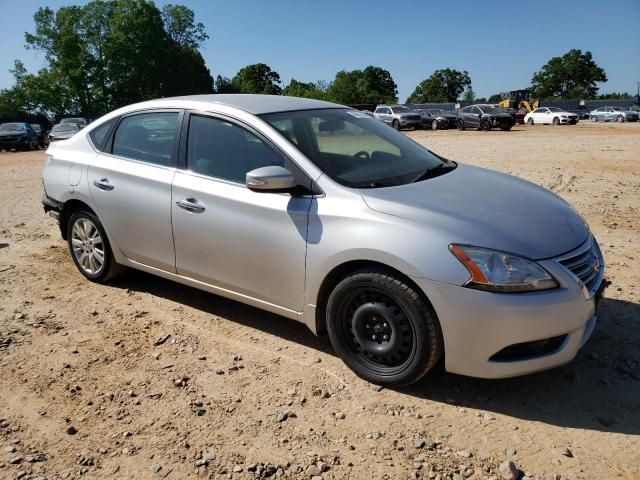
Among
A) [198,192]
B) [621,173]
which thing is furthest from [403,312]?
[621,173]

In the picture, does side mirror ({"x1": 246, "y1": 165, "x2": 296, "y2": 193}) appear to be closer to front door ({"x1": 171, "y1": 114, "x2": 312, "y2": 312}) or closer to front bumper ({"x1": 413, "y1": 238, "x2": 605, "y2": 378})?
front door ({"x1": 171, "y1": 114, "x2": 312, "y2": 312})

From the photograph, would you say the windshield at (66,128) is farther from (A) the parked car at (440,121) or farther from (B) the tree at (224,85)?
(B) the tree at (224,85)

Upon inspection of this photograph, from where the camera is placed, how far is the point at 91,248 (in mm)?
4879

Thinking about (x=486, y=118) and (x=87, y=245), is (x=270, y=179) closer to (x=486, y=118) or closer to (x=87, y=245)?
(x=87, y=245)

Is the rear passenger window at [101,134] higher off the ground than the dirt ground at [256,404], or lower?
higher

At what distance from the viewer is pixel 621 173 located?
36.2 ft

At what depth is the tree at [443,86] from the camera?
111m

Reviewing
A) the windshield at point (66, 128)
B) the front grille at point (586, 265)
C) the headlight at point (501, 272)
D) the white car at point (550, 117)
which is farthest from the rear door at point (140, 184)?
the white car at point (550, 117)

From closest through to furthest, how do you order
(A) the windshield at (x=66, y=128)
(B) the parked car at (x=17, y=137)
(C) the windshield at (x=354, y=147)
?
(C) the windshield at (x=354, y=147)
(A) the windshield at (x=66, y=128)
(B) the parked car at (x=17, y=137)

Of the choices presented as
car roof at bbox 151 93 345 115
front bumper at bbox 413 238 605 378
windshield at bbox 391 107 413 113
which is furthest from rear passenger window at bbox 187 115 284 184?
windshield at bbox 391 107 413 113

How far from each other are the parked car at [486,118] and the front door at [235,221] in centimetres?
3077

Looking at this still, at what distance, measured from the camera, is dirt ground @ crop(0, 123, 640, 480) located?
2.61 m

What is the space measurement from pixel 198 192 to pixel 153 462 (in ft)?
6.09

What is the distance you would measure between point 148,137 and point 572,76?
100602mm
